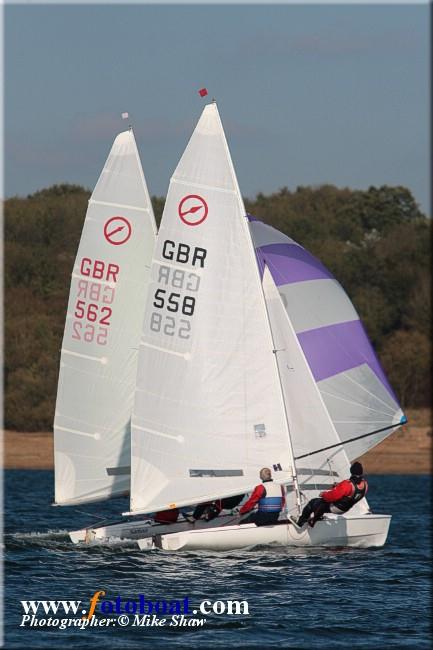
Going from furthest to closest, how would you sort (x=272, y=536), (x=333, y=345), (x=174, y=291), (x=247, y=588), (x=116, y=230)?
(x=333, y=345) < (x=116, y=230) < (x=174, y=291) < (x=272, y=536) < (x=247, y=588)

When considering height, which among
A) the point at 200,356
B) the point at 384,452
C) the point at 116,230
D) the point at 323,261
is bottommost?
the point at 384,452

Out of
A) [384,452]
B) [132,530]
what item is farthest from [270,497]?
[384,452]

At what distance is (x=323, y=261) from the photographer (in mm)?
63812

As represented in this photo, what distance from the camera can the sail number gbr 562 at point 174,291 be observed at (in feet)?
71.0

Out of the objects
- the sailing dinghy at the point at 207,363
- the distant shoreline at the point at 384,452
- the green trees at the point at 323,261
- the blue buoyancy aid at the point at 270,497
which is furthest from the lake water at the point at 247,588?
the green trees at the point at 323,261

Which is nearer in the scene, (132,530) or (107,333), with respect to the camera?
(132,530)

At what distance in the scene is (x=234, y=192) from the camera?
21.7 metres

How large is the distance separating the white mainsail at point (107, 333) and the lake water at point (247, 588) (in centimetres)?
144

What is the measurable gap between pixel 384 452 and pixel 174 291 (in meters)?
26.4

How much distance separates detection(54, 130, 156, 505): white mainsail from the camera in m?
23.8

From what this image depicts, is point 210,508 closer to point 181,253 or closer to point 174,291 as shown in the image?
point 174,291

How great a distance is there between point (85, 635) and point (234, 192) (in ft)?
28.4

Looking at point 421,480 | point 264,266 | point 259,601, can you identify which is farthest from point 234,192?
point 421,480

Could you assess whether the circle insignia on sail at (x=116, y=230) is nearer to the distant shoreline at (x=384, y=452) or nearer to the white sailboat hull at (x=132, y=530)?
the white sailboat hull at (x=132, y=530)
